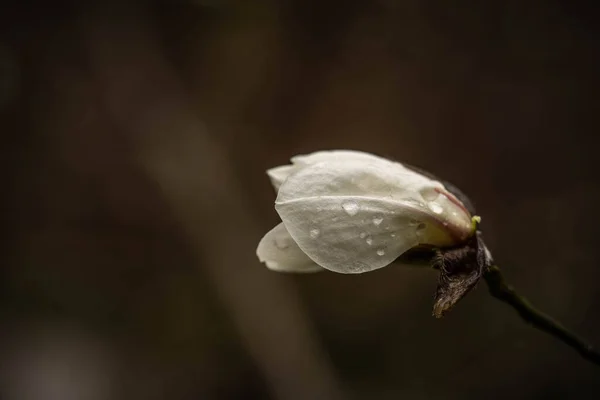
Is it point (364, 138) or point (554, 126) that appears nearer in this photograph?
A: point (554, 126)

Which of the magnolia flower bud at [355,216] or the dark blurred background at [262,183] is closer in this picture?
the magnolia flower bud at [355,216]

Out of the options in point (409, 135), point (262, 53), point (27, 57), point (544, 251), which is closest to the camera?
point (544, 251)

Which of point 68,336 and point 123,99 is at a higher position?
point 123,99

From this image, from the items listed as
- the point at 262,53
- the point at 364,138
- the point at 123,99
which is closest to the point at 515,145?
the point at 364,138

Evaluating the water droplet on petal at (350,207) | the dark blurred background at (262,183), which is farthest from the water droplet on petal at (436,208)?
the dark blurred background at (262,183)

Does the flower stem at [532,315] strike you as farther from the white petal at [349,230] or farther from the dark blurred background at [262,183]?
the dark blurred background at [262,183]

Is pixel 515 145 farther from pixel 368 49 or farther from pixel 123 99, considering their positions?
pixel 123 99

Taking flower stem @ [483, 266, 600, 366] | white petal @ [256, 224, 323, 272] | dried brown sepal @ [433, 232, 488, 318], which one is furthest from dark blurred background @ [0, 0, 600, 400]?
white petal @ [256, 224, 323, 272]

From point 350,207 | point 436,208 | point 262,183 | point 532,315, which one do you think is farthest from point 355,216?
point 262,183

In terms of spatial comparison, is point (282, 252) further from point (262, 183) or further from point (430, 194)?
point (262, 183)
